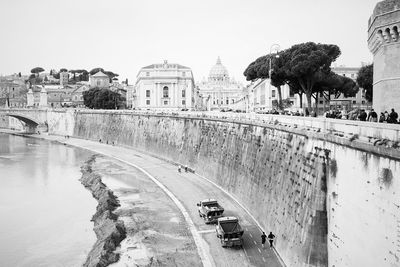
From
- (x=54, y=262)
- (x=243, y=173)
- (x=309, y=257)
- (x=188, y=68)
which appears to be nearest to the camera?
(x=309, y=257)

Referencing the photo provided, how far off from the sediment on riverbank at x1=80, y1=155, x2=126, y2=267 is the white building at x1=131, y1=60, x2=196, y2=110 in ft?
188

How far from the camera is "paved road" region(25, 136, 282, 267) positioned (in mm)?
22266

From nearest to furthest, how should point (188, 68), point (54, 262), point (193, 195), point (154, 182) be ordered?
1. point (54, 262)
2. point (193, 195)
3. point (154, 182)
4. point (188, 68)

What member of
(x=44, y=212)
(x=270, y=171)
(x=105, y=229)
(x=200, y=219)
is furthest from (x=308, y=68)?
(x=44, y=212)

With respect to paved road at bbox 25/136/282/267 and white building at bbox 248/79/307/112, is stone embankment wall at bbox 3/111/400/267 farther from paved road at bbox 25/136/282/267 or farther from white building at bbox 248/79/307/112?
white building at bbox 248/79/307/112

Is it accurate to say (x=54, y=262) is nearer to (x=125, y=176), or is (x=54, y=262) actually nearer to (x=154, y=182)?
(x=154, y=182)

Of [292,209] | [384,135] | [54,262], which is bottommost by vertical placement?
[54,262]

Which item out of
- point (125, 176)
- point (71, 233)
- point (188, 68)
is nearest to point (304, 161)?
point (71, 233)

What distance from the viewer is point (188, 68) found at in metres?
101

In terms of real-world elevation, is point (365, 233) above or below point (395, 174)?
below

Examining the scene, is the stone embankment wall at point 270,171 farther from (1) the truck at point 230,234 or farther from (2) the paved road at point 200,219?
(1) the truck at point 230,234

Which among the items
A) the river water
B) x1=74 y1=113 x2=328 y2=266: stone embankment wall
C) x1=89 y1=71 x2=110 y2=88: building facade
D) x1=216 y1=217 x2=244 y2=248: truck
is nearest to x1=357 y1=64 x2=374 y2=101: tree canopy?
x1=74 y1=113 x2=328 y2=266: stone embankment wall

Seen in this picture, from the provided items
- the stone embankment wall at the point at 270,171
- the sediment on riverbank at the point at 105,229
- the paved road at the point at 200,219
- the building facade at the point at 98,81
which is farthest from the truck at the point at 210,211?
the building facade at the point at 98,81

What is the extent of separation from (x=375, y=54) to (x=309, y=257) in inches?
583
